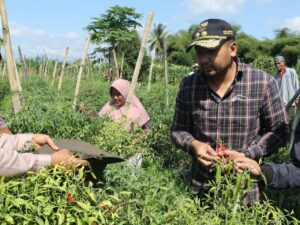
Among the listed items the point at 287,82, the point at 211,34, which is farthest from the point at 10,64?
the point at 287,82

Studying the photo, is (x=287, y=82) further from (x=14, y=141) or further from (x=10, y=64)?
(x=14, y=141)

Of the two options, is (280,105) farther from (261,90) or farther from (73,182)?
(73,182)

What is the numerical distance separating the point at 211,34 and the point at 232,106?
443 mm

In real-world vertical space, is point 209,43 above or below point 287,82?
above

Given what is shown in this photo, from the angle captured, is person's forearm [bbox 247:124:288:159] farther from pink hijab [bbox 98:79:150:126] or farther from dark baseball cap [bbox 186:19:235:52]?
pink hijab [bbox 98:79:150:126]

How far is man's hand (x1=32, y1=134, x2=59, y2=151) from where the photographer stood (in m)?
2.35

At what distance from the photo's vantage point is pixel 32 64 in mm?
32156

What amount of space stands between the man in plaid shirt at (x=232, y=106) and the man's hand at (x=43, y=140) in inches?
31.6

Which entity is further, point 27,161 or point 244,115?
point 244,115

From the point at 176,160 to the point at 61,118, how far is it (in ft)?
5.05

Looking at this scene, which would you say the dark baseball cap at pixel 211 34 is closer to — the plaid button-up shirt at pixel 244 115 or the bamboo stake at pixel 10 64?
the plaid button-up shirt at pixel 244 115

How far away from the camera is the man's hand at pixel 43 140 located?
235 centimetres

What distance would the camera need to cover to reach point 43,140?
7.89 ft

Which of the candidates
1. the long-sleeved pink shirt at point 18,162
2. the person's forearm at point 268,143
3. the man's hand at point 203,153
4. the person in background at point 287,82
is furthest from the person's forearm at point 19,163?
the person in background at point 287,82
